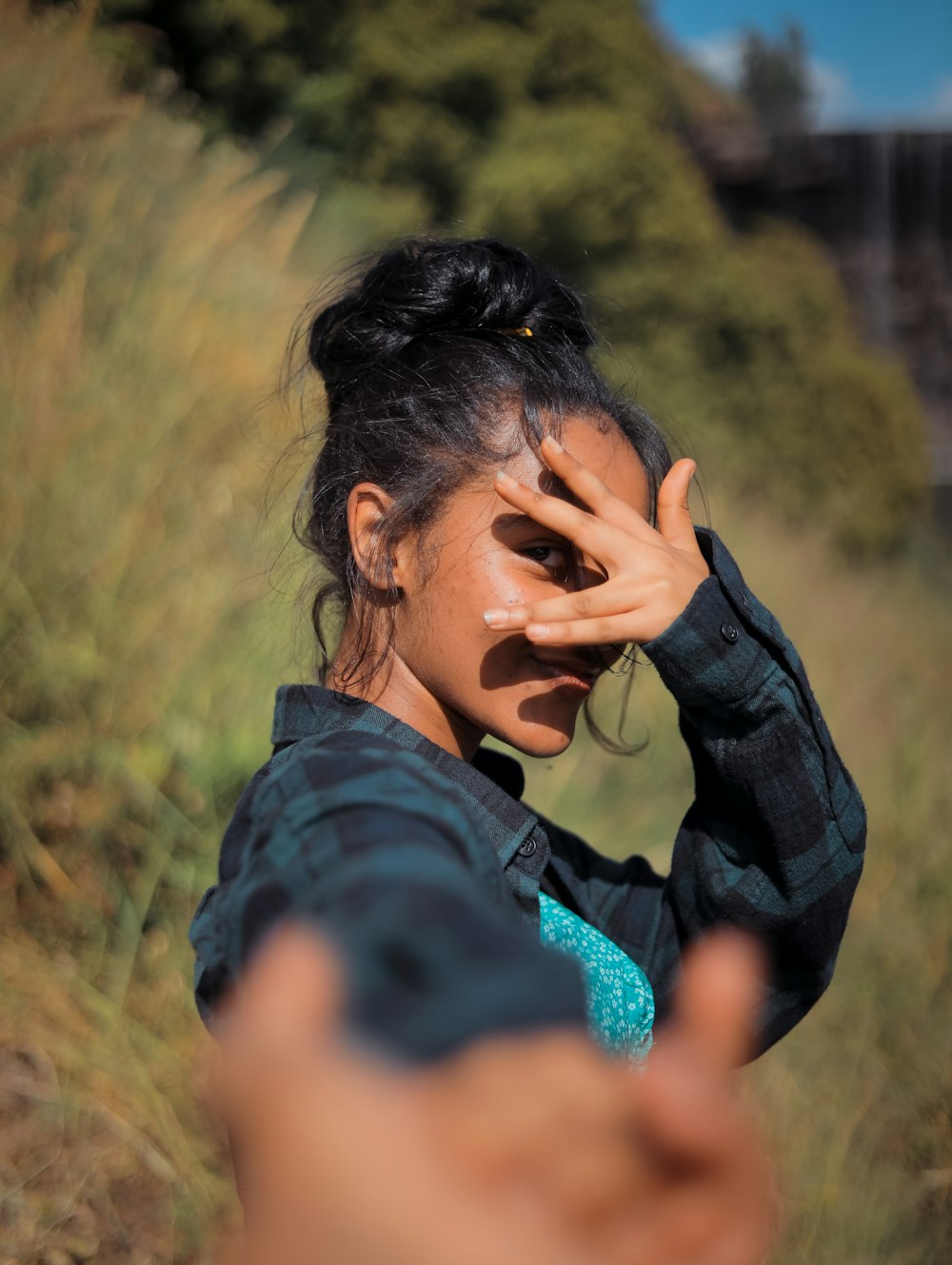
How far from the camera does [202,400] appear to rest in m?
3.02

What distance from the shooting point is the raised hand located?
3.42ft

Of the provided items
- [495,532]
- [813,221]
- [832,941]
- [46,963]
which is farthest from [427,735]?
[813,221]

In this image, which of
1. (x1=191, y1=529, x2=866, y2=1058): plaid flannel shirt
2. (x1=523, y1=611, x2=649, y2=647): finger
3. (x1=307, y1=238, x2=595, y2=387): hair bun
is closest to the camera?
(x1=191, y1=529, x2=866, y2=1058): plaid flannel shirt

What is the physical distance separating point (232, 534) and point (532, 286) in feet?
5.28

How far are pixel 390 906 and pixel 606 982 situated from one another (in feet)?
2.32

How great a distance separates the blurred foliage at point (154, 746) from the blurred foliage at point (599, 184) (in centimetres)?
338

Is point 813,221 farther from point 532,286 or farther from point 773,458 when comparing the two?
point 532,286

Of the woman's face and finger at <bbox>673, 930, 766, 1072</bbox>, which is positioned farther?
the woman's face

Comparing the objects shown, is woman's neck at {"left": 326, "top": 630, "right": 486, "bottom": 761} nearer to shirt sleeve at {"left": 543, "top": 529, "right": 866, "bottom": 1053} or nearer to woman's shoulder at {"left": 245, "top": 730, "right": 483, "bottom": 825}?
shirt sleeve at {"left": 543, "top": 529, "right": 866, "bottom": 1053}

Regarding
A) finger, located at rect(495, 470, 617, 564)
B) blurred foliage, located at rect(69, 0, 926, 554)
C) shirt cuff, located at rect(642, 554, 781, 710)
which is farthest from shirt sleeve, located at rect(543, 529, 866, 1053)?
blurred foliage, located at rect(69, 0, 926, 554)

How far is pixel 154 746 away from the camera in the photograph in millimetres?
2354

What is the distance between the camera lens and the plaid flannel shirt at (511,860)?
1.74 feet

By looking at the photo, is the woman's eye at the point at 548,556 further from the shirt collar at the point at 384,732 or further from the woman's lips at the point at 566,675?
the shirt collar at the point at 384,732

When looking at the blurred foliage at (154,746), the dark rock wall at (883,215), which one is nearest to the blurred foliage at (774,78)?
the dark rock wall at (883,215)
